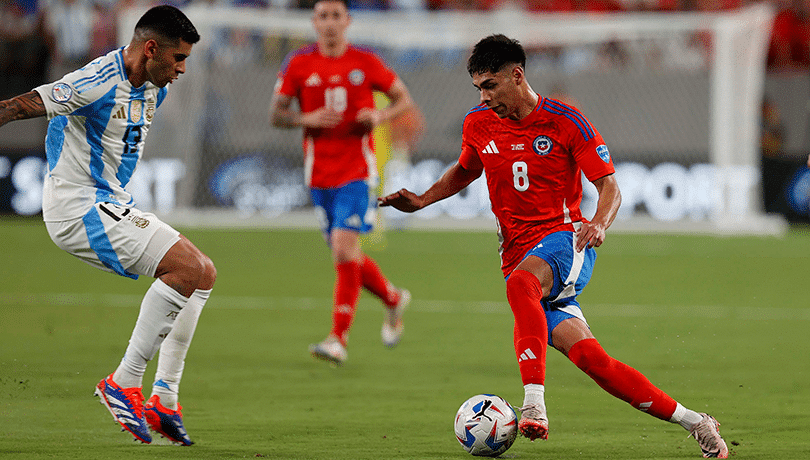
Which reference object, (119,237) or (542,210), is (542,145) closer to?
(542,210)

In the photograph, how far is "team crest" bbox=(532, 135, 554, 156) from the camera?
14.2 feet

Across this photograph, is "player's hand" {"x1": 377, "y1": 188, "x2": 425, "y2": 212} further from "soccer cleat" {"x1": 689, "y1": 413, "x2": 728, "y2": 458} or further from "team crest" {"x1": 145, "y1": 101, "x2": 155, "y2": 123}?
"soccer cleat" {"x1": 689, "y1": 413, "x2": 728, "y2": 458}

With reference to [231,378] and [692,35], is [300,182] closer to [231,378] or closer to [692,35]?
[692,35]

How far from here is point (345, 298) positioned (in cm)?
670

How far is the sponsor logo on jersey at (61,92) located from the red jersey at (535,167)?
170cm

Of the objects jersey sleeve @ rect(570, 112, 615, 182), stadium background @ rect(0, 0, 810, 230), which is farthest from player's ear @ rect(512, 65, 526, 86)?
stadium background @ rect(0, 0, 810, 230)

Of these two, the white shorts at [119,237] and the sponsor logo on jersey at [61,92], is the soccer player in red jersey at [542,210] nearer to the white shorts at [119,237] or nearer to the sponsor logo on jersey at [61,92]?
the white shorts at [119,237]

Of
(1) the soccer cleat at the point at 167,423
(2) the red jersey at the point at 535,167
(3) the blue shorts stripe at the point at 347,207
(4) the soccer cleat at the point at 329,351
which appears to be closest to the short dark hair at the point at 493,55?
(2) the red jersey at the point at 535,167

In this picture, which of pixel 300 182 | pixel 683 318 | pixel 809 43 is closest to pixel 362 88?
pixel 683 318

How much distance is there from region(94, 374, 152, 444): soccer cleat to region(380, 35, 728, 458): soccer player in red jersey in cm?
132

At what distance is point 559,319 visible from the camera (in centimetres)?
428

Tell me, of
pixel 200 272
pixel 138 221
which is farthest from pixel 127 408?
pixel 138 221

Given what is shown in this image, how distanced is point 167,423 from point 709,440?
7.10 ft

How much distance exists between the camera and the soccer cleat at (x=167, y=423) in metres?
4.29
